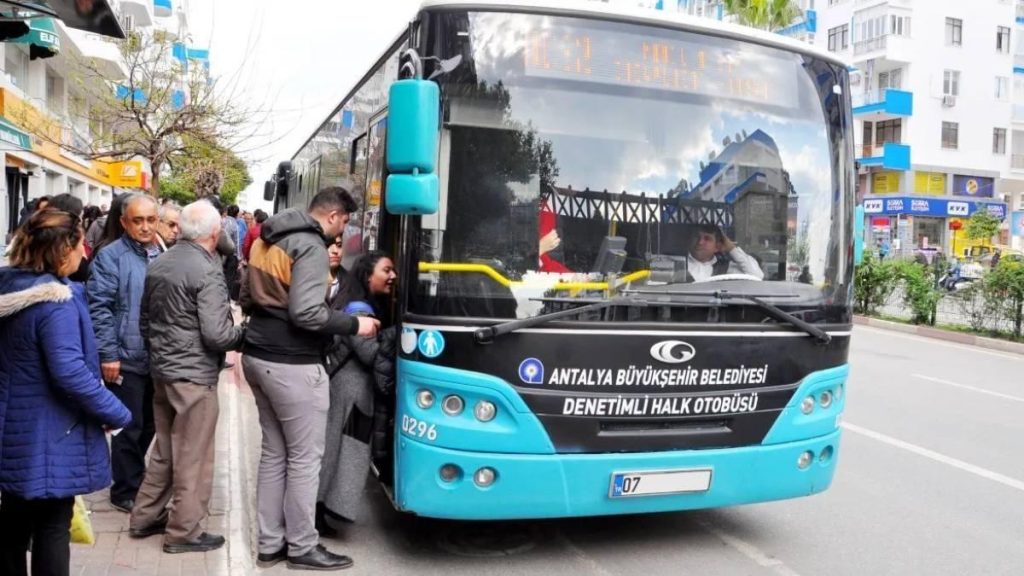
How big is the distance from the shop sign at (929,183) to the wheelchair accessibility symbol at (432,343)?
169ft

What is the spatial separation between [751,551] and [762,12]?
31.6 metres

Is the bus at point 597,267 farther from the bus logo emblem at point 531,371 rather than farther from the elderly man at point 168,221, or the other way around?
the elderly man at point 168,221

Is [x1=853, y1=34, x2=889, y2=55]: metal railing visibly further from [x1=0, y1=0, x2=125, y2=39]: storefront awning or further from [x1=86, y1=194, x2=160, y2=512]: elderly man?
[x1=86, y1=194, x2=160, y2=512]: elderly man

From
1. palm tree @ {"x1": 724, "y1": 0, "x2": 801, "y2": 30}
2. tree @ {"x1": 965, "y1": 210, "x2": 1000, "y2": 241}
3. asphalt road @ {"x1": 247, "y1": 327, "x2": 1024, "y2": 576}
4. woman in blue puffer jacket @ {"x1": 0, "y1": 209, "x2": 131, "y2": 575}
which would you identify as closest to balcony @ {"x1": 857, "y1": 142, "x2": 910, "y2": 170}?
tree @ {"x1": 965, "y1": 210, "x2": 1000, "y2": 241}

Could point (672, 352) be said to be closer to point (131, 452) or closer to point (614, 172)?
point (614, 172)

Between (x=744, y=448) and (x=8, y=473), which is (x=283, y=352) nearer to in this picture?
(x=8, y=473)

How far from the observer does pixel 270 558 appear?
4766mm

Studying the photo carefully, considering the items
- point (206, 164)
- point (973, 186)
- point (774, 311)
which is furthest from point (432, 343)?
point (973, 186)

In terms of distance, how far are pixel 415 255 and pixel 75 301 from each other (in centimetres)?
154

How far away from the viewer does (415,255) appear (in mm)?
4496

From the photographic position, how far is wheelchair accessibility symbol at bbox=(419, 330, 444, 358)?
4418 mm

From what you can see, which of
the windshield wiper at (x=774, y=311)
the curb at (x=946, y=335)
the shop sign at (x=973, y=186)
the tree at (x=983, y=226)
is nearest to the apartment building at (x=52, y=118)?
the windshield wiper at (x=774, y=311)

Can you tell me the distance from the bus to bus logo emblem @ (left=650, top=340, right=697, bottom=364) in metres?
0.01

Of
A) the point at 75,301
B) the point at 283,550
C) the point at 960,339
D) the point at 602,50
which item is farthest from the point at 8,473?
the point at 960,339
